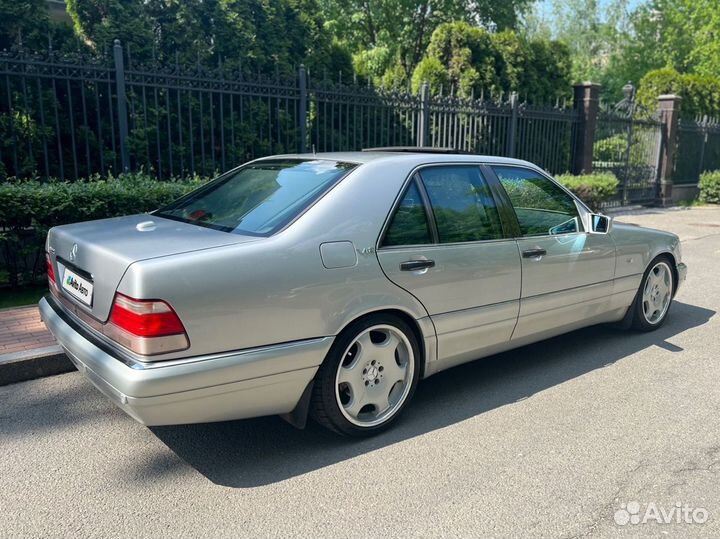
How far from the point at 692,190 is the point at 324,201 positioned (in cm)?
1894

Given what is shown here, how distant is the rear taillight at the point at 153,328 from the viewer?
268 cm

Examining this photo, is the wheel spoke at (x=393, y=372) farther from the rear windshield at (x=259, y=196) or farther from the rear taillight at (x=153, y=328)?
the rear taillight at (x=153, y=328)

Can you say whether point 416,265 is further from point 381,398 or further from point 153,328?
point 153,328

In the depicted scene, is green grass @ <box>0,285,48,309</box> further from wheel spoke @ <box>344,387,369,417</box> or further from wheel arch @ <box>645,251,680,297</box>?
wheel arch @ <box>645,251,680,297</box>

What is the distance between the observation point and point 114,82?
7195mm

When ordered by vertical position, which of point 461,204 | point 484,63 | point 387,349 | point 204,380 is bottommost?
point 387,349

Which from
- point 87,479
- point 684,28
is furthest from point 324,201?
point 684,28

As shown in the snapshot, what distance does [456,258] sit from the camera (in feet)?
12.1

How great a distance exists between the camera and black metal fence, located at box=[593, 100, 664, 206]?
15.6 m

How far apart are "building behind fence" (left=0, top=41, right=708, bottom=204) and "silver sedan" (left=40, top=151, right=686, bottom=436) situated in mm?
3935

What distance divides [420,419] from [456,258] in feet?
3.37

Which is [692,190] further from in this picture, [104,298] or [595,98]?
[104,298]

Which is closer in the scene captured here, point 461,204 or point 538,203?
point 461,204

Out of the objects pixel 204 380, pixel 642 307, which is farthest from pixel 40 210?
pixel 642 307
